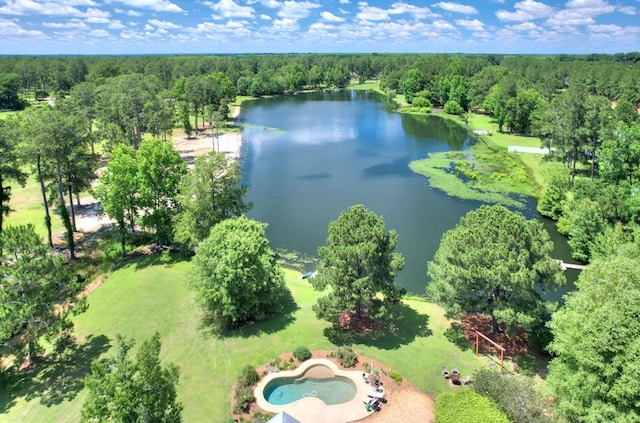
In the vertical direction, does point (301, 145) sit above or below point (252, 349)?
above

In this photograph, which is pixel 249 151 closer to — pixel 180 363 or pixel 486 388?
pixel 180 363

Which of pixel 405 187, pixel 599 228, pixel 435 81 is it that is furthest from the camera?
pixel 435 81

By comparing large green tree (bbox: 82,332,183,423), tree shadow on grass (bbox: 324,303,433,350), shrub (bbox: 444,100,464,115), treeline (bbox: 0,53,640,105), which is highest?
treeline (bbox: 0,53,640,105)

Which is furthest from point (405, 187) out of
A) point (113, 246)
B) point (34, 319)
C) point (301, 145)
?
point (34, 319)

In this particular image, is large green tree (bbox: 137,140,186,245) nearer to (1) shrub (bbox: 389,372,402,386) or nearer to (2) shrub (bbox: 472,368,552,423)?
(1) shrub (bbox: 389,372,402,386)

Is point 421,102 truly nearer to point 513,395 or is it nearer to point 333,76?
point 333,76

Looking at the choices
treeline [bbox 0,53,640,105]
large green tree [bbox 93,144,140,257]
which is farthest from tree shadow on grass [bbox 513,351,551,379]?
treeline [bbox 0,53,640,105]

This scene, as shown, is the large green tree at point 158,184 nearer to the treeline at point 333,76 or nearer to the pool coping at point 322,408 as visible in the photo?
the pool coping at point 322,408
